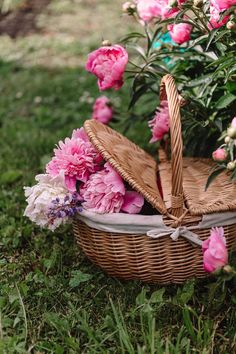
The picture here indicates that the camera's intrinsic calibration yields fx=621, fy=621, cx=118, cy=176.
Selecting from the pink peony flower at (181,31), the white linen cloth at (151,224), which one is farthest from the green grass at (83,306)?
the pink peony flower at (181,31)

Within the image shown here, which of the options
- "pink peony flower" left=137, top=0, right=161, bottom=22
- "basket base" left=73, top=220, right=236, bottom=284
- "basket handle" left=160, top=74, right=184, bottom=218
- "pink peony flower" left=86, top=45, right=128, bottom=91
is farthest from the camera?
"pink peony flower" left=137, top=0, right=161, bottom=22

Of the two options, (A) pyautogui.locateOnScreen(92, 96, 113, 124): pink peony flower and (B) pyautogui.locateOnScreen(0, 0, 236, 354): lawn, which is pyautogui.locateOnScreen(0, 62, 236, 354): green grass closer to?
(B) pyautogui.locateOnScreen(0, 0, 236, 354): lawn

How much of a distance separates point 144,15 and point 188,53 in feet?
0.70

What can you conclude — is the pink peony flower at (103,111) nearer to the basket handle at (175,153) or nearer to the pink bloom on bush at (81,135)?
the pink bloom on bush at (81,135)

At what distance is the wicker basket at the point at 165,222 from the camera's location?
5.95 feet

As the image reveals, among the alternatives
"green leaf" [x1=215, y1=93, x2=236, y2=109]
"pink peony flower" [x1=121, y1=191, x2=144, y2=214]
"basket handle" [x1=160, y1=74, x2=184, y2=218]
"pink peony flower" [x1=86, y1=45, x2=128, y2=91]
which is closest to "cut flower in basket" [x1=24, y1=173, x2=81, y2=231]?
"pink peony flower" [x1=121, y1=191, x2=144, y2=214]

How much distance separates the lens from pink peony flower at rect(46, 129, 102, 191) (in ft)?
6.41

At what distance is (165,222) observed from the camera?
1.83m

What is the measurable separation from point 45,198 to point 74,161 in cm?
15

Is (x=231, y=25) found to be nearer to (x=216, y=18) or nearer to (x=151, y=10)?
(x=216, y=18)

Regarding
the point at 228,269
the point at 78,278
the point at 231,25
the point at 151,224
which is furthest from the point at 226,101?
the point at 78,278

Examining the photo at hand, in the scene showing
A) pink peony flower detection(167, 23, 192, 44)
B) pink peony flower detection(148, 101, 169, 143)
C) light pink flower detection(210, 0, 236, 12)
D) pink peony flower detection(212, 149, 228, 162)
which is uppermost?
light pink flower detection(210, 0, 236, 12)

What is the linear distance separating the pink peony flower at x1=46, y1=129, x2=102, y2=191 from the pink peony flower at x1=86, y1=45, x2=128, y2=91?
10.5 inches

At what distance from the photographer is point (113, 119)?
273 centimetres
